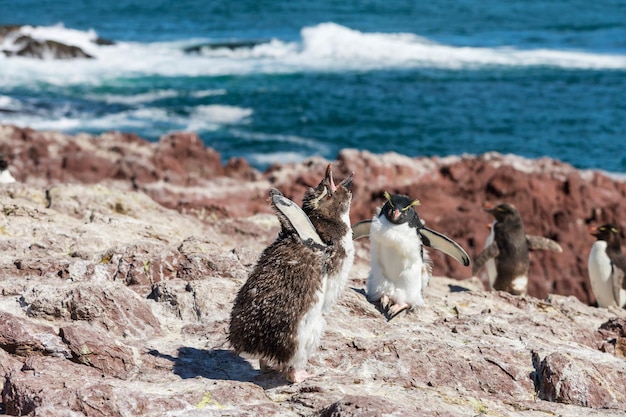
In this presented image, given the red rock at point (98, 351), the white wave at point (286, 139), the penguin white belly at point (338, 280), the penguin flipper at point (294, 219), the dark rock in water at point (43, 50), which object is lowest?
→ the white wave at point (286, 139)

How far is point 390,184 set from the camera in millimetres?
17281

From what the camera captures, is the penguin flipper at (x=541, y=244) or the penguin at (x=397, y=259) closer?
the penguin at (x=397, y=259)

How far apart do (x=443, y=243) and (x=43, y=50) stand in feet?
120

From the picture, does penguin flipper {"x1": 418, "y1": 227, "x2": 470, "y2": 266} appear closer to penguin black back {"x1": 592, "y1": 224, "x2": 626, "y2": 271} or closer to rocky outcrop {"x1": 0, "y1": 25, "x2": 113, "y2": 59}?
penguin black back {"x1": 592, "y1": 224, "x2": 626, "y2": 271}

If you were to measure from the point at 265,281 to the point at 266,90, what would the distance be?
31.3 meters

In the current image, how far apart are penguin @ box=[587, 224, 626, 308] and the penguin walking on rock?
700 centimetres

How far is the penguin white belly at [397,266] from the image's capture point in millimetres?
7539

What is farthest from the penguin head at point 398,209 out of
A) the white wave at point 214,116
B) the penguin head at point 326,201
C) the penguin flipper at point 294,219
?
the white wave at point 214,116

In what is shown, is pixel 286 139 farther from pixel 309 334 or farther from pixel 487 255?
pixel 309 334

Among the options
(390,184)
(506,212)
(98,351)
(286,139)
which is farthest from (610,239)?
(286,139)

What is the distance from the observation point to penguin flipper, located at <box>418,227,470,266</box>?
27.4ft

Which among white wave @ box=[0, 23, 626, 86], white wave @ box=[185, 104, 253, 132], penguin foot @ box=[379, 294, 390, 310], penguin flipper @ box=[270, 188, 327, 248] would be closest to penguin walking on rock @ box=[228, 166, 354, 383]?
penguin flipper @ box=[270, 188, 327, 248]

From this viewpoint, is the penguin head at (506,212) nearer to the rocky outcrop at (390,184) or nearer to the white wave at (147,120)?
the rocky outcrop at (390,184)

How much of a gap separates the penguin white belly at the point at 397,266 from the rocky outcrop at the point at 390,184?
3.90 m
